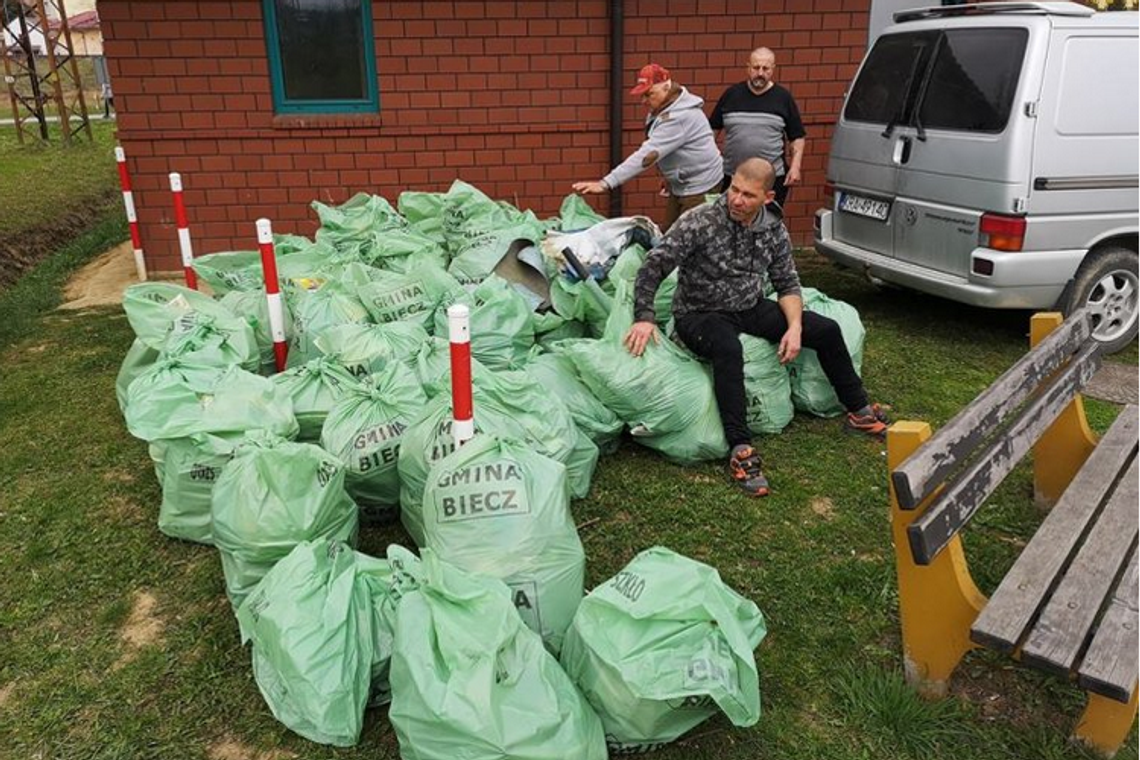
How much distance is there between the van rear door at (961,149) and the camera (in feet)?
16.4

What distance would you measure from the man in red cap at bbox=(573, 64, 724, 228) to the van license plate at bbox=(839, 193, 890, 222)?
37.0 inches

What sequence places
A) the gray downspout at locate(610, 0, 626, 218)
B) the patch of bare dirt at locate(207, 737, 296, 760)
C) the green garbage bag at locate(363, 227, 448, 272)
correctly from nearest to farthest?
the patch of bare dirt at locate(207, 737, 296, 760) → the green garbage bag at locate(363, 227, 448, 272) → the gray downspout at locate(610, 0, 626, 218)

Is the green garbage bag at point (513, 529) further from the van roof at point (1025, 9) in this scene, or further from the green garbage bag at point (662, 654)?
the van roof at point (1025, 9)

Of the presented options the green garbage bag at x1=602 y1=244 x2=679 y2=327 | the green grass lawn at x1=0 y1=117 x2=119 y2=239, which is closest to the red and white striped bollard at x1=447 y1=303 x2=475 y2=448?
the green garbage bag at x1=602 y1=244 x2=679 y2=327

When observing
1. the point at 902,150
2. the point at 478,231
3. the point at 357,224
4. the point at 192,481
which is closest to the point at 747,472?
the point at 192,481

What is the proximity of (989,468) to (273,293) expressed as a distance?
3.36 meters

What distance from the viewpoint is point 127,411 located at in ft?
11.8

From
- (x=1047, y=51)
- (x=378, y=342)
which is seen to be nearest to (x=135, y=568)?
(x=378, y=342)

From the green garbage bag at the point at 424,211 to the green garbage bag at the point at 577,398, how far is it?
7.75 ft

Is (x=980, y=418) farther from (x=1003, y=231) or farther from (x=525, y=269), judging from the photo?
(x=525, y=269)

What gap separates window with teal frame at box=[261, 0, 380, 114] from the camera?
7.20m

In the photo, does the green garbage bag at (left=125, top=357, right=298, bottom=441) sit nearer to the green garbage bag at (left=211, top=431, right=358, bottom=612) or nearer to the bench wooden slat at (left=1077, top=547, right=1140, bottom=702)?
the green garbage bag at (left=211, top=431, right=358, bottom=612)

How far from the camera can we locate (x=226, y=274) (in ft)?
18.2

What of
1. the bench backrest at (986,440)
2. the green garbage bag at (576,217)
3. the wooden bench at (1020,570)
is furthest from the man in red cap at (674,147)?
the wooden bench at (1020,570)
